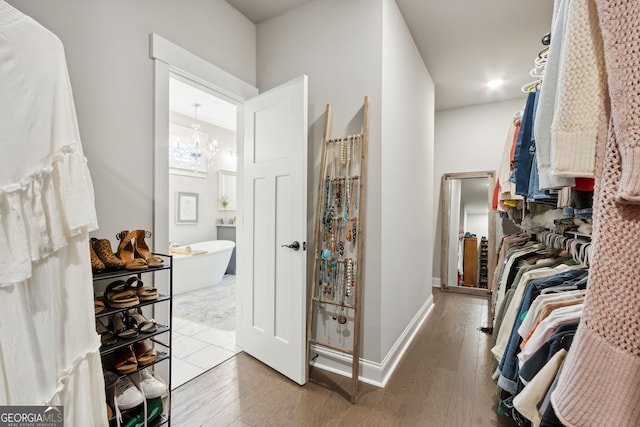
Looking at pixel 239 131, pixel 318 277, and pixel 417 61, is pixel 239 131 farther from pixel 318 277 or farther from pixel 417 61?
pixel 417 61

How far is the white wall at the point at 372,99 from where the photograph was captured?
2.10m

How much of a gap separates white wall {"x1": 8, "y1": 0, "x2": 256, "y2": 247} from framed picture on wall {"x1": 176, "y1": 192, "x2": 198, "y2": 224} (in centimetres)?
355

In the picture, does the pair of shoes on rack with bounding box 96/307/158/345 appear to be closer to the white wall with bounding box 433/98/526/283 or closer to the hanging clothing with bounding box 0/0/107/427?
the hanging clothing with bounding box 0/0/107/427

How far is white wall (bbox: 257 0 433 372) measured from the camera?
210 centimetres

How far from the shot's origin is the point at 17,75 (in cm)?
93

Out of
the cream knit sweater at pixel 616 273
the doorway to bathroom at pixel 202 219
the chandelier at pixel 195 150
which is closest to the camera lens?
the cream knit sweater at pixel 616 273

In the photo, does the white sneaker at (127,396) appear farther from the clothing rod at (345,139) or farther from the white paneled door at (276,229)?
the clothing rod at (345,139)

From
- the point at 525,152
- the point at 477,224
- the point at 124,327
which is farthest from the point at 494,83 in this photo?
the point at 124,327

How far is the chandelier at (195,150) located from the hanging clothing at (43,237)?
3916 millimetres

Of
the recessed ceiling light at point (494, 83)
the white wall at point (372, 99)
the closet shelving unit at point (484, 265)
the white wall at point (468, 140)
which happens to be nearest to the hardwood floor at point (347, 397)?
the white wall at point (372, 99)

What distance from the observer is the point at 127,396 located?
1.37m

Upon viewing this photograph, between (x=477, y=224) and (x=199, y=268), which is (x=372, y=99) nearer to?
(x=477, y=224)

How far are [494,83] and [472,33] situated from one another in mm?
1270

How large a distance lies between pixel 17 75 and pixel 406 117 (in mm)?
2514
